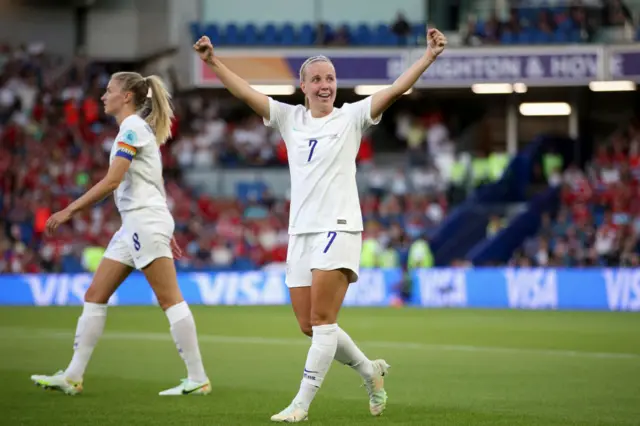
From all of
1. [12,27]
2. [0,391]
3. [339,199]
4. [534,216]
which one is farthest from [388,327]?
[12,27]

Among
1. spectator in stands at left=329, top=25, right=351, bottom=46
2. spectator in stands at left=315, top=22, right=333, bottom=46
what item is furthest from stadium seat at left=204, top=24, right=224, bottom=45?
spectator in stands at left=329, top=25, right=351, bottom=46

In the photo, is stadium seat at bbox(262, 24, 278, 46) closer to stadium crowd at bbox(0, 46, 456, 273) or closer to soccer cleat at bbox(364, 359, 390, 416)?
stadium crowd at bbox(0, 46, 456, 273)

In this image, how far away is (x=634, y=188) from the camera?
30578mm

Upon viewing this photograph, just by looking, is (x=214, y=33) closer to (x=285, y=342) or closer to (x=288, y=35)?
(x=288, y=35)

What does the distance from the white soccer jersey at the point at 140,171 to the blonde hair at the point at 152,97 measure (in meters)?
0.11

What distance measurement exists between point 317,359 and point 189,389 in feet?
7.20

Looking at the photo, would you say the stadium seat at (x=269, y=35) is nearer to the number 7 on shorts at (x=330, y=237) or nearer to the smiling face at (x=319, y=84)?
the smiling face at (x=319, y=84)

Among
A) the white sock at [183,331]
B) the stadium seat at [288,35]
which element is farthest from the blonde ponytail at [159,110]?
the stadium seat at [288,35]

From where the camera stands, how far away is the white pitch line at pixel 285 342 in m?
14.4

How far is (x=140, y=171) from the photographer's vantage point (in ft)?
33.6

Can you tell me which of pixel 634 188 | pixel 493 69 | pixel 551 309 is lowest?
pixel 551 309

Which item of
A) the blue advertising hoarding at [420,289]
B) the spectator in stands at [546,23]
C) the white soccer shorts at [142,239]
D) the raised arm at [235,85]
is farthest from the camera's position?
the spectator in stands at [546,23]

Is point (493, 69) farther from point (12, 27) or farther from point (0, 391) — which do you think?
point (0, 391)

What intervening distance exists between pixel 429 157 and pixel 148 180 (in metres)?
24.6
